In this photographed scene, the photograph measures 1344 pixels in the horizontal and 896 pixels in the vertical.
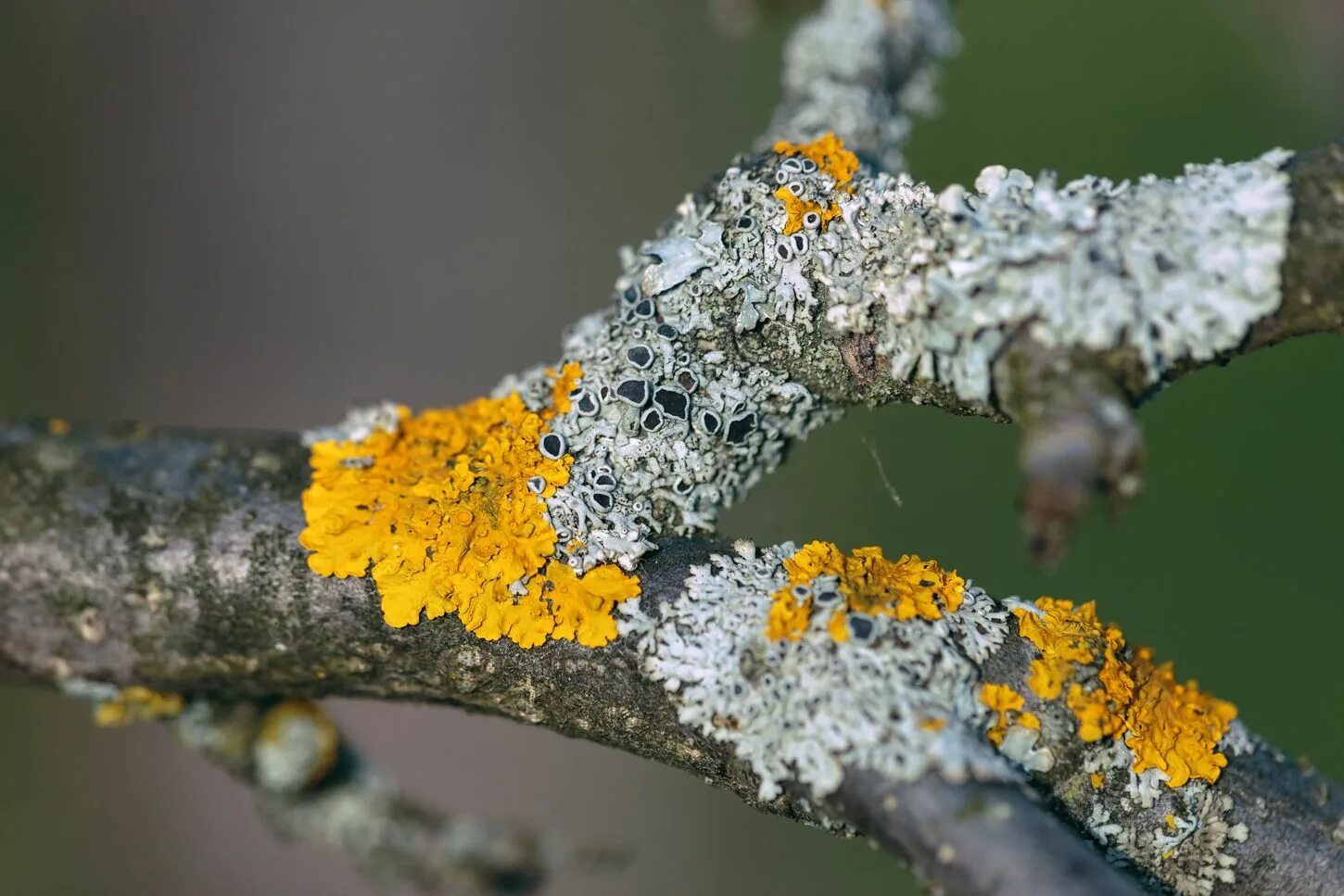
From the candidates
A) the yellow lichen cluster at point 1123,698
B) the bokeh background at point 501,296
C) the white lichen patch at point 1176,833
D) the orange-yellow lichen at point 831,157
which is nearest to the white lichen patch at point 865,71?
the orange-yellow lichen at point 831,157

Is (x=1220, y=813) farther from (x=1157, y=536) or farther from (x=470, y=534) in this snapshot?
(x=1157, y=536)

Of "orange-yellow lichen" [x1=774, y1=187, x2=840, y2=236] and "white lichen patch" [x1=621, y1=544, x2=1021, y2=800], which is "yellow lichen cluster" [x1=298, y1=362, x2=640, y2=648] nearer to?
"white lichen patch" [x1=621, y1=544, x2=1021, y2=800]

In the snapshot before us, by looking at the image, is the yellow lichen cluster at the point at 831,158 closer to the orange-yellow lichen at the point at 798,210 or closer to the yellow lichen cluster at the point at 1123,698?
the orange-yellow lichen at the point at 798,210

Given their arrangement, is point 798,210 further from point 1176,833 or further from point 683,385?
point 1176,833

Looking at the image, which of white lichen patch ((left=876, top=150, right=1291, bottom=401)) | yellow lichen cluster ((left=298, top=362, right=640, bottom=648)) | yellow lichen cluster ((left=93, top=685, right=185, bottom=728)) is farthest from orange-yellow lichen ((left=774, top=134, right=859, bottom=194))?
yellow lichen cluster ((left=93, top=685, right=185, bottom=728))

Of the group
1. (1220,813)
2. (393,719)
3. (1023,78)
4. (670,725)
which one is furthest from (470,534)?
(1023,78)

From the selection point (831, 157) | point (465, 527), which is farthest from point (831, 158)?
point (465, 527)
